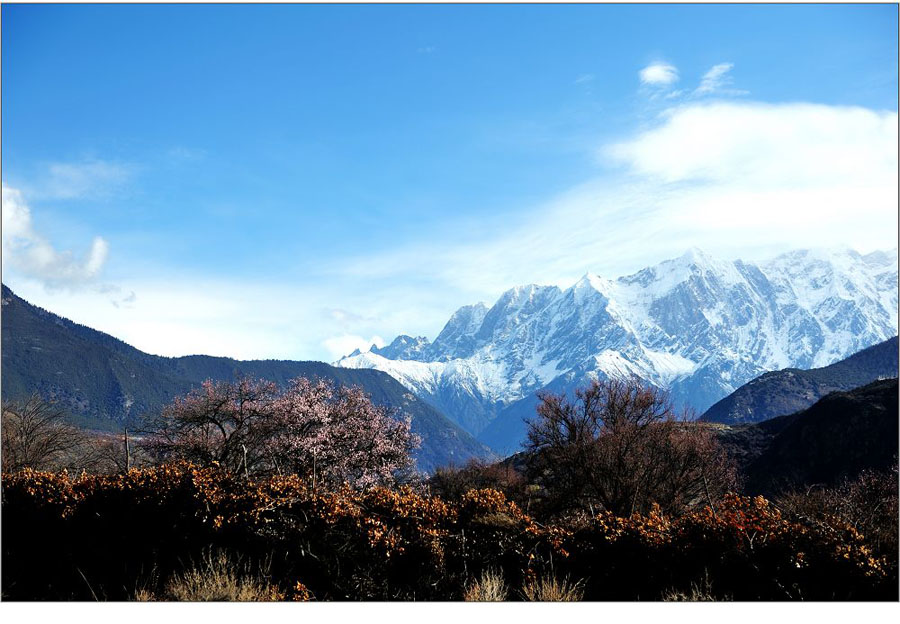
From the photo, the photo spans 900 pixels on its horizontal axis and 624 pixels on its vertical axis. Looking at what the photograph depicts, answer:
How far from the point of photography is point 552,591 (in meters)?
9.60

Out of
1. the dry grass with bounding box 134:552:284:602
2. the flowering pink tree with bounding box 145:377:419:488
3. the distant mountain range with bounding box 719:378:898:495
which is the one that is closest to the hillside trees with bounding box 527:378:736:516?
the flowering pink tree with bounding box 145:377:419:488

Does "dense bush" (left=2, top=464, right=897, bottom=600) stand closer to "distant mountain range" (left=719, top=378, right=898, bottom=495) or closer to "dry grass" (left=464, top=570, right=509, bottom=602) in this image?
"dry grass" (left=464, top=570, right=509, bottom=602)

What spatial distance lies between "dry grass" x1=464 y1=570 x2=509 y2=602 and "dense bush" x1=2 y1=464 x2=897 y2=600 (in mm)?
138

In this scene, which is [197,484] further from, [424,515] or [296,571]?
[424,515]

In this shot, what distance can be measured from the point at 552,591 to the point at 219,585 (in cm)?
478

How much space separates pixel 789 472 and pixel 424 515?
72033mm

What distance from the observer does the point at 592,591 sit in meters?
9.84

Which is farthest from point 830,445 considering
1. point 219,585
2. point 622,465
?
point 219,585

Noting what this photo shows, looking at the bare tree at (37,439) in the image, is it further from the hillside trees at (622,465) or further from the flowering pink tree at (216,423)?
the hillside trees at (622,465)

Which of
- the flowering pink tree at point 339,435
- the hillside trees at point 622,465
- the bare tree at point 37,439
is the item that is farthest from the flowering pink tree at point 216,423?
the hillside trees at point 622,465

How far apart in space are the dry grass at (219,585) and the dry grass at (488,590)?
110 inches

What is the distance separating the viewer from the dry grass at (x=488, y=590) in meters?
9.66

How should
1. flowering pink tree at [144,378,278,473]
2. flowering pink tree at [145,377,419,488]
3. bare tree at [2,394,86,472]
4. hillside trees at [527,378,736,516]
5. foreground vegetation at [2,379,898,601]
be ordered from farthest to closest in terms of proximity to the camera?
bare tree at [2,394,86,472] → flowering pink tree at [144,378,278,473] → flowering pink tree at [145,377,419,488] → hillside trees at [527,378,736,516] → foreground vegetation at [2,379,898,601]

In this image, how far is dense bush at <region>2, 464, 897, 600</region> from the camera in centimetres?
896
